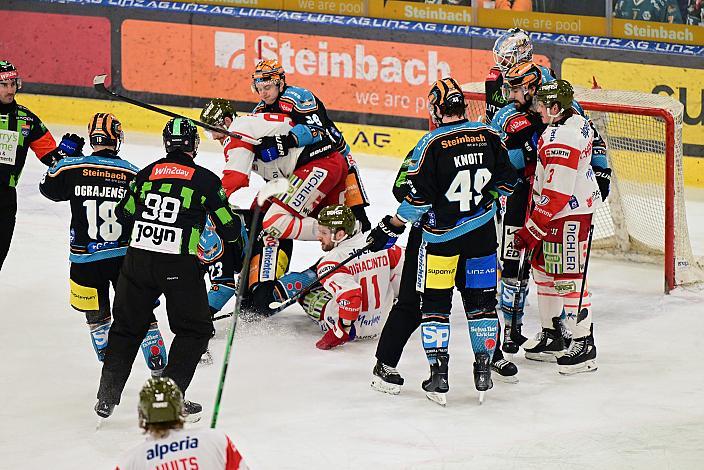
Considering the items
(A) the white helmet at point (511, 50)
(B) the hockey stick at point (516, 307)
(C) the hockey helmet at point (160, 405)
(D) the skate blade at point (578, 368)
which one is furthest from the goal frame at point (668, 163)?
(C) the hockey helmet at point (160, 405)

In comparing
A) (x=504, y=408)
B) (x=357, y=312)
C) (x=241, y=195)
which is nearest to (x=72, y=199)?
(x=357, y=312)

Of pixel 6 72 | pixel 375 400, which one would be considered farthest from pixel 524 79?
pixel 6 72

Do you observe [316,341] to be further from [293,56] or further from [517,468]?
[293,56]

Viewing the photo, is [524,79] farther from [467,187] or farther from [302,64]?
[302,64]

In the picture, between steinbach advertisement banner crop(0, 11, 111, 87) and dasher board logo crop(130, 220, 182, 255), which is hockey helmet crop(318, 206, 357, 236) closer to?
dasher board logo crop(130, 220, 182, 255)

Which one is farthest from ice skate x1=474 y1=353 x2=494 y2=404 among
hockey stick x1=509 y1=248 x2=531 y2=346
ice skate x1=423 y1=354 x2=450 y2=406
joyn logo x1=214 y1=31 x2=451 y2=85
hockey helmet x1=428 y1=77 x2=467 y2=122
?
joyn logo x1=214 y1=31 x2=451 y2=85

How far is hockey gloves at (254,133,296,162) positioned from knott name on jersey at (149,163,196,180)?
1605mm

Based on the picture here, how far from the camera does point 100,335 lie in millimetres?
5953

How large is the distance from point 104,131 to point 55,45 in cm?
599

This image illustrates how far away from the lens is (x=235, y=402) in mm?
5895

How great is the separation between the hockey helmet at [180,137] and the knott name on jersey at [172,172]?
0.10m

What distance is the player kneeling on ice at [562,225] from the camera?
6000 mm

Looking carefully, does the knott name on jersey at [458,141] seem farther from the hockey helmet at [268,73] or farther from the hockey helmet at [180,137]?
the hockey helmet at [268,73]

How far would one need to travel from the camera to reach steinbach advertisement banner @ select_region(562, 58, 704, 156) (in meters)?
9.47
